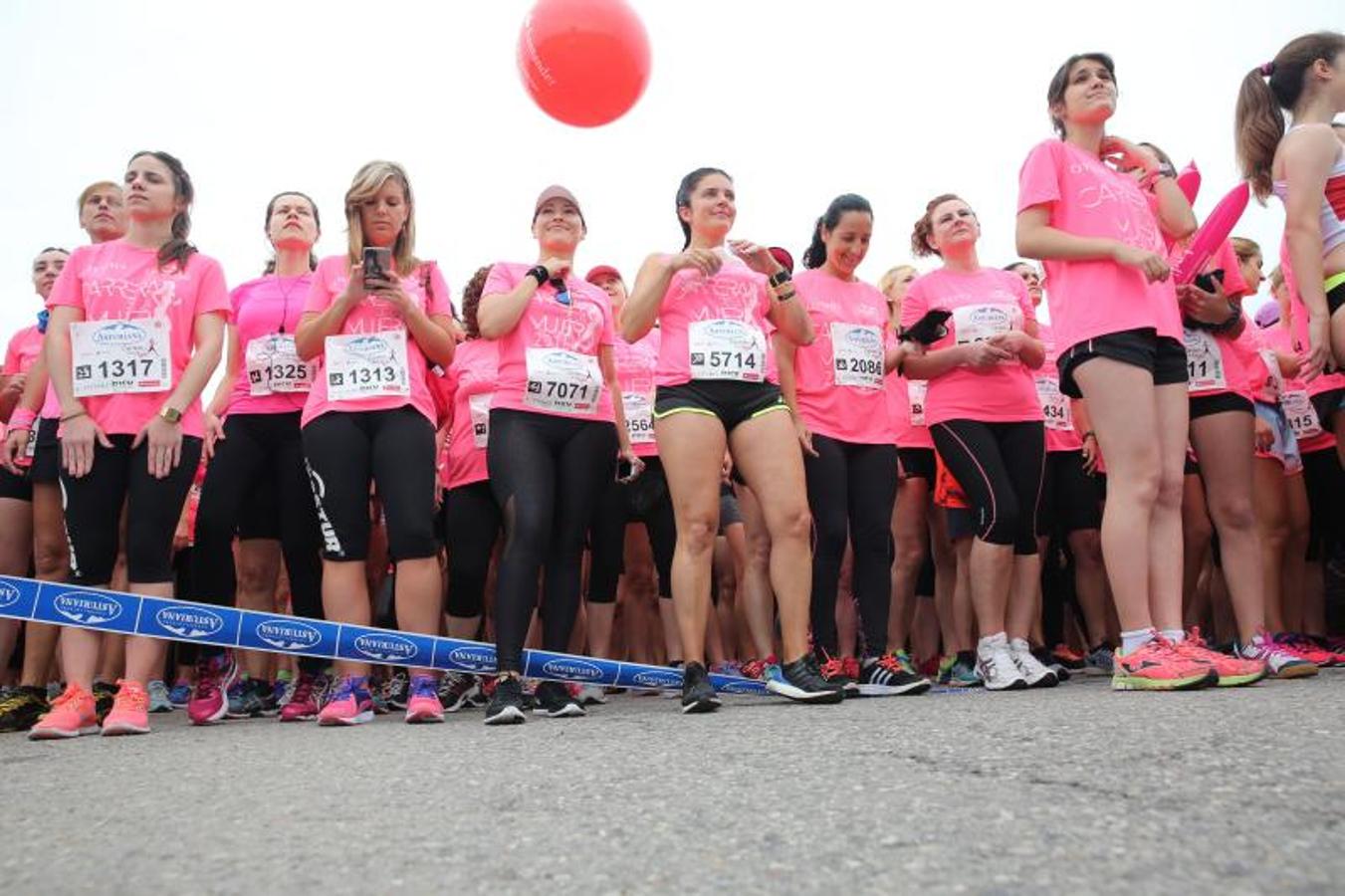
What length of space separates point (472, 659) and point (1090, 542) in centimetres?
323

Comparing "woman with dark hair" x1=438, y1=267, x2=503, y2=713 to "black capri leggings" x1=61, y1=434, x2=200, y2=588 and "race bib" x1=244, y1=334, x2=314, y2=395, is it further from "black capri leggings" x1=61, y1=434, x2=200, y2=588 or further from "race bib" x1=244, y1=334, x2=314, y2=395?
"black capri leggings" x1=61, y1=434, x2=200, y2=588

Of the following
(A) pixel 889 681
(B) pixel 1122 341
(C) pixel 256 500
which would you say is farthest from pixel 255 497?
(B) pixel 1122 341

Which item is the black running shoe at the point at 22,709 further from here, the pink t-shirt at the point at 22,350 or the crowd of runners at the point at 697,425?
the pink t-shirt at the point at 22,350

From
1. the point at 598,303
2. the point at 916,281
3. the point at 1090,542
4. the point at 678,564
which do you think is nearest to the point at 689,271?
the point at 598,303

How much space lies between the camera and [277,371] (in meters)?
4.43

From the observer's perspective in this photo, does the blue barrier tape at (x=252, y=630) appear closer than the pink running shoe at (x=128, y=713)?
No

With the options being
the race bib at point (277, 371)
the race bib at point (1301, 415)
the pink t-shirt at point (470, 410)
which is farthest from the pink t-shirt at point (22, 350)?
the race bib at point (1301, 415)

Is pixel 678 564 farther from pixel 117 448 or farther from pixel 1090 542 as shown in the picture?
pixel 1090 542

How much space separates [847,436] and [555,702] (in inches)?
65.9

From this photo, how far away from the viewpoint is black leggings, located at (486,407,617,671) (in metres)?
3.62

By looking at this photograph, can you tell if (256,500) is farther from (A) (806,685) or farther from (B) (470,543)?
(A) (806,685)

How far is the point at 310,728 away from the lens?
11.6ft

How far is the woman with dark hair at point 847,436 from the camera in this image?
4320 mm

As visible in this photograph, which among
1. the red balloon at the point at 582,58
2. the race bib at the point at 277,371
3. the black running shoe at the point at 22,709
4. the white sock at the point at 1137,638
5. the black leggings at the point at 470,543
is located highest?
the red balloon at the point at 582,58
